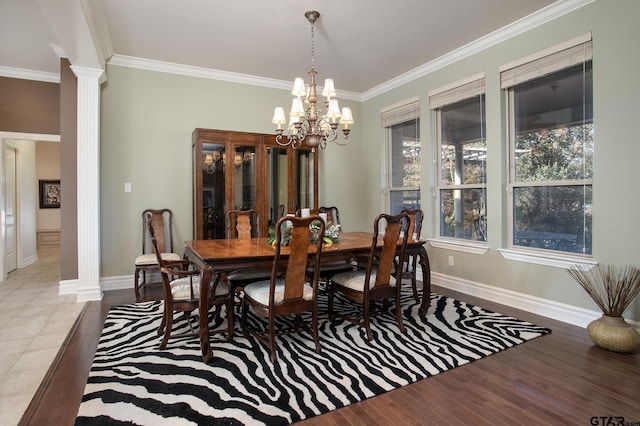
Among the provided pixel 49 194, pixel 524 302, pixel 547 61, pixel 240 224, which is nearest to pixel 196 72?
pixel 240 224

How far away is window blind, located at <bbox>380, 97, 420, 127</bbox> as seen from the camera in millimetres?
4777

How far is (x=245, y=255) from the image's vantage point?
246 cm

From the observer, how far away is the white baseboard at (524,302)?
3.01 m

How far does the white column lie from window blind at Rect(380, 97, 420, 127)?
371 centimetres

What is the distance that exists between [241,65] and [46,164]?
21.2ft

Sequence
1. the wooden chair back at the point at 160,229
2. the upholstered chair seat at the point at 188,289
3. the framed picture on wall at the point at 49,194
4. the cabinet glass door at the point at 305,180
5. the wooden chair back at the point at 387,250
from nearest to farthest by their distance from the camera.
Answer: the upholstered chair seat at the point at 188,289 → the wooden chair back at the point at 387,250 → the wooden chair back at the point at 160,229 → the cabinet glass door at the point at 305,180 → the framed picture on wall at the point at 49,194

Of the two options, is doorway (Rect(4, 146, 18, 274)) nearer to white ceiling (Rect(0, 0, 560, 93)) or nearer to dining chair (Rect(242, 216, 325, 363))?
white ceiling (Rect(0, 0, 560, 93))

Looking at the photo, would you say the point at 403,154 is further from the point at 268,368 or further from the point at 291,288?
the point at 268,368

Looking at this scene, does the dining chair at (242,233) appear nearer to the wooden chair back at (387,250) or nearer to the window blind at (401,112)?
the wooden chair back at (387,250)

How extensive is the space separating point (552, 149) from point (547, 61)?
813mm

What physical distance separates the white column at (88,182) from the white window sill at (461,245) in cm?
400

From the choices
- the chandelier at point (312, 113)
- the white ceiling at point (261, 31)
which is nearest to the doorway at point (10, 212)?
the white ceiling at point (261, 31)

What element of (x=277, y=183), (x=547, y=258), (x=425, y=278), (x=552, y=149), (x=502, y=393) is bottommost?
(x=502, y=393)

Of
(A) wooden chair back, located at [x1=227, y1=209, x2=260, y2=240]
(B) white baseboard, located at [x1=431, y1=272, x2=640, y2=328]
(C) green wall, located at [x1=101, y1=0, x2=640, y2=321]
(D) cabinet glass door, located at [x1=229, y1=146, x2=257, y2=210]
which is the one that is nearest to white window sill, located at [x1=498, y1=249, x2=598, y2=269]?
(C) green wall, located at [x1=101, y1=0, x2=640, y2=321]
